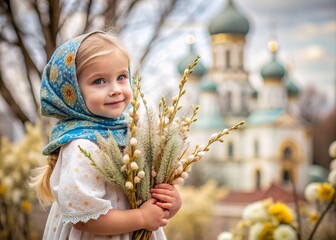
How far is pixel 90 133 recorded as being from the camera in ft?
6.68

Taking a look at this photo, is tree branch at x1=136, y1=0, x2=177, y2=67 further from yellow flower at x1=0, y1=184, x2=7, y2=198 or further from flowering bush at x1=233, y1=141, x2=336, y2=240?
flowering bush at x1=233, y1=141, x2=336, y2=240

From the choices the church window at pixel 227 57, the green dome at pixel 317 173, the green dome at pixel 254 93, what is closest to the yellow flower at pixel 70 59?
the green dome at pixel 317 173

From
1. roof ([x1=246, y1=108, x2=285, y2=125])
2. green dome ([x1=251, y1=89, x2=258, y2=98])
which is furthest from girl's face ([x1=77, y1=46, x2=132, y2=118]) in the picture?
green dome ([x1=251, y1=89, x2=258, y2=98])

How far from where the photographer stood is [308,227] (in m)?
4.70

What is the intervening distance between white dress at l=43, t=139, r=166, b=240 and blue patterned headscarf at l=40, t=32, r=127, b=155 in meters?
0.04

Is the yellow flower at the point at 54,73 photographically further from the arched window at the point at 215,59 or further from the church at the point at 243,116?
the arched window at the point at 215,59

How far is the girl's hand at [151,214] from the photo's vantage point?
198 cm

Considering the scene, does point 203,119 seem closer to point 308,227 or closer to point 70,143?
point 308,227

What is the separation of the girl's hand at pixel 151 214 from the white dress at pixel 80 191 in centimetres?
10

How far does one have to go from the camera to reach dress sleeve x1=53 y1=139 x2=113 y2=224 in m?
1.94

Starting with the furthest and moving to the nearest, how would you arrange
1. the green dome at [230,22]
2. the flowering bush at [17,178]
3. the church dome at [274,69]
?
the green dome at [230,22] → the church dome at [274,69] → the flowering bush at [17,178]

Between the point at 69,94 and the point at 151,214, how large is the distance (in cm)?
46

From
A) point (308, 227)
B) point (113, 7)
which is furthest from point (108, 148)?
point (113, 7)

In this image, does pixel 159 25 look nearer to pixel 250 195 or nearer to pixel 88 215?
pixel 88 215
